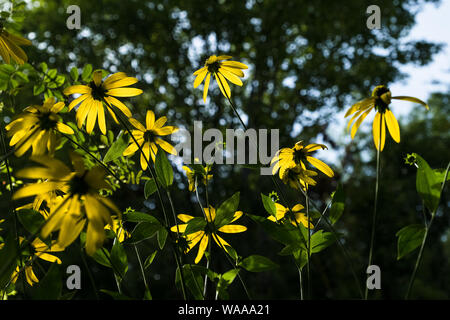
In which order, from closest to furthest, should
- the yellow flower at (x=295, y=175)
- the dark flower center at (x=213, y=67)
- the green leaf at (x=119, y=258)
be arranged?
the green leaf at (x=119, y=258) < the yellow flower at (x=295, y=175) < the dark flower center at (x=213, y=67)

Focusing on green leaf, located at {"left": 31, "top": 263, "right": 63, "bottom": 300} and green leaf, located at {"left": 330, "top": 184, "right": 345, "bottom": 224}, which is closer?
green leaf, located at {"left": 31, "top": 263, "right": 63, "bottom": 300}

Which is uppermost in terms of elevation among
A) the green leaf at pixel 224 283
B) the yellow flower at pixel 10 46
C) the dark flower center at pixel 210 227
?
the yellow flower at pixel 10 46

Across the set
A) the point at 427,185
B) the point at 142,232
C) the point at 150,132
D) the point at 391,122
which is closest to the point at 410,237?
the point at 427,185

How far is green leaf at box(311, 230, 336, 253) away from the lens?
427mm

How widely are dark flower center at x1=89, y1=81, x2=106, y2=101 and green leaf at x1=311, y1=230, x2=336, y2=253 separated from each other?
360 mm

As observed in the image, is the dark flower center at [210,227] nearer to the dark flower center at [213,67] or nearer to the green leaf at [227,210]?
the green leaf at [227,210]

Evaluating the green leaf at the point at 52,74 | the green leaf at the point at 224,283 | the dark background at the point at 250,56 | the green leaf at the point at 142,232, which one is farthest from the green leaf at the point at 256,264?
the dark background at the point at 250,56

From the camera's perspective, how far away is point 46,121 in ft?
1.41

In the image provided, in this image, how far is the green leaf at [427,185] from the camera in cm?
38

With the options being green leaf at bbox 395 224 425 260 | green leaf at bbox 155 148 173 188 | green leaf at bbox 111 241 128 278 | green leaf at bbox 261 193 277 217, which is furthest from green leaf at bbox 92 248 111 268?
green leaf at bbox 395 224 425 260

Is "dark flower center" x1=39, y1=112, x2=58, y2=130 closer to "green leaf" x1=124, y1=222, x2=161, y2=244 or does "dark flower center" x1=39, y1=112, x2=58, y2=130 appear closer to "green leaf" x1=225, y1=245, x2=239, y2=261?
"green leaf" x1=124, y1=222, x2=161, y2=244

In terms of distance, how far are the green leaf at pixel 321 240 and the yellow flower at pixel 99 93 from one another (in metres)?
0.31
